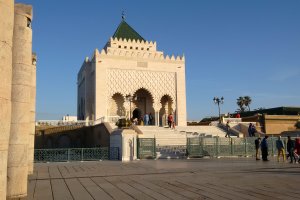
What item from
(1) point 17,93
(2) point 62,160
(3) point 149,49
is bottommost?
(2) point 62,160

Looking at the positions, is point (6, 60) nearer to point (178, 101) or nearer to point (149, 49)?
point (178, 101)

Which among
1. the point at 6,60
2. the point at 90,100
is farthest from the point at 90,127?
the point at 6,60

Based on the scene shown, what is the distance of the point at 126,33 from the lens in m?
38.1

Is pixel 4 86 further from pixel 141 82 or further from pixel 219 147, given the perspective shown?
pixel 141 82

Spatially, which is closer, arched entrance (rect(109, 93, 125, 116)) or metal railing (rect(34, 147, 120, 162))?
metal railing (rect(34, 147, 120, 162))

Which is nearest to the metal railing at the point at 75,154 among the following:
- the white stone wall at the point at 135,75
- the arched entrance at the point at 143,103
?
the white stone wall at the point at 135,75

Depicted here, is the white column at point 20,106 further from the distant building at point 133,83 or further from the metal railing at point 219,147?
the distant building at point 133,83

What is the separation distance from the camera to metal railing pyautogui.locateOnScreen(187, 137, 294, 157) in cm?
1590

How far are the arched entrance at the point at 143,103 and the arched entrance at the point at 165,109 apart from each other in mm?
1306

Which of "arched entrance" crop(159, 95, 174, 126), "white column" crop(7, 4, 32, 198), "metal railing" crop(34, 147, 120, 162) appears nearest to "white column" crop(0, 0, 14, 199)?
"white column" crop(7, 4, 32, 198)

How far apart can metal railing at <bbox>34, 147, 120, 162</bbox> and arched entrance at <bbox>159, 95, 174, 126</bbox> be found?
19.6 m

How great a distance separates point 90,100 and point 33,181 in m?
26.1

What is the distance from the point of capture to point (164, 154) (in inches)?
640

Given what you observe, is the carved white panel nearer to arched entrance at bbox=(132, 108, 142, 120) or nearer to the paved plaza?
arched entrance at bbox=(132, 108, 142, 120)
